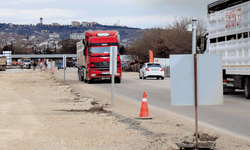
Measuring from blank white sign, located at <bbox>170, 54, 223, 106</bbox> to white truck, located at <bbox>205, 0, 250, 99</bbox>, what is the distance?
7822mm

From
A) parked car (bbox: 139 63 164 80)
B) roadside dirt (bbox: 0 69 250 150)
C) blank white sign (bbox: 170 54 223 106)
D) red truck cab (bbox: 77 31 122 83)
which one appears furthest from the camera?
parked car (bbox: 139 63 164 80)

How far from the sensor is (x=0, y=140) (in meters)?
7.48

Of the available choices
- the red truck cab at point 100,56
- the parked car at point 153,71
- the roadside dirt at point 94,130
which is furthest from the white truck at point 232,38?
the parked car at point 153,71

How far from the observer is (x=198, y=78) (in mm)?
6859

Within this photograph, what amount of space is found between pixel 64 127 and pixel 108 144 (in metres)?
2.31

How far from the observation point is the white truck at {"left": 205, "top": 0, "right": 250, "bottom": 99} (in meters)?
15.0

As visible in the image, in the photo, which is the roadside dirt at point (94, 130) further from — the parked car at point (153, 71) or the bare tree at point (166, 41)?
the bare tree at point (166, 41)

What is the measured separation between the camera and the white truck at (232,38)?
15.0 metres

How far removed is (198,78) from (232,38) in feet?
31.9

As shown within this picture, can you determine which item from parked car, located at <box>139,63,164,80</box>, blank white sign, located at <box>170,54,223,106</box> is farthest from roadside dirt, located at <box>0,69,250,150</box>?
parked car, located at <box>139,63,164,80</box>

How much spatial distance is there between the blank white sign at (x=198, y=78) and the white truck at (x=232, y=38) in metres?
7.82

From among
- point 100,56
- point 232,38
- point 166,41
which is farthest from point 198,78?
point 166,41

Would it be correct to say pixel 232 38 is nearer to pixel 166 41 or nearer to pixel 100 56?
pixel 100 56

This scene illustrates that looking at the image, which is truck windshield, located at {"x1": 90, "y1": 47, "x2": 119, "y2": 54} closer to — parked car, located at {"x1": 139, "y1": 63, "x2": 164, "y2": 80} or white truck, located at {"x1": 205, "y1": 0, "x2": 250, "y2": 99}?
parked car, located at {"x1": 139, "y1": 63, "x2": 164, "y2": 80}
